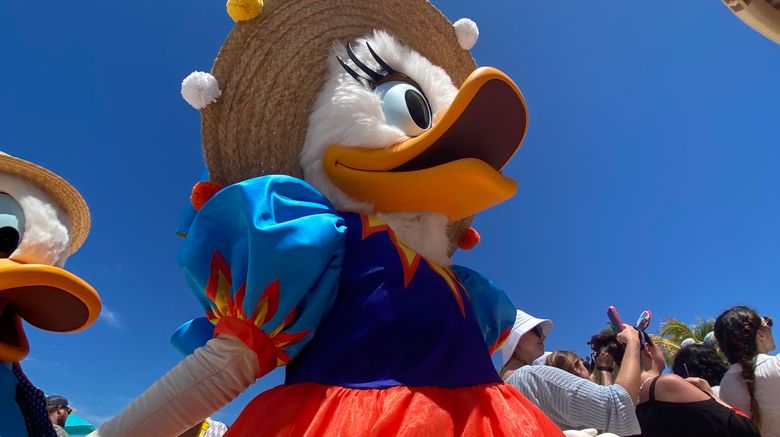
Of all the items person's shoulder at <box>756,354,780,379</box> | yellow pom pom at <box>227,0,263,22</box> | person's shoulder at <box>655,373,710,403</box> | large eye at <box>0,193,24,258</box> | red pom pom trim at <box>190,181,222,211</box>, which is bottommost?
person's shoulder at <box>655,373,710,403</box>

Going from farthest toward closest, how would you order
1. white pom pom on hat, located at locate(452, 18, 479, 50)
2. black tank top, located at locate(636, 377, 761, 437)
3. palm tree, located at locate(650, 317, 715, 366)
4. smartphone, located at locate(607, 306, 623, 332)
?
palm tree, located at locate(650, 317, 715, 366) < smartphone, located at locate(607, 306, 623, 332) < black tank top, located at locate(636, 377, 761, 437) < white pom pom on hat, located at locate(452, 18, 479, 50)

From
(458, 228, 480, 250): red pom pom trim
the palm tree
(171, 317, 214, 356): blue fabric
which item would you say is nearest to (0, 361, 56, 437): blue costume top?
(171, 317, 214, 356): blue fabric

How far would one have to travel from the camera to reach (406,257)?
1137mm

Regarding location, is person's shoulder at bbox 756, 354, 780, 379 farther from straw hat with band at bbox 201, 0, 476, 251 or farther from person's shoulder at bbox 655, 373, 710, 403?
straw hat with band at bbox 201, 0, 476, 251

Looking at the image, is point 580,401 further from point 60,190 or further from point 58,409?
point 58,409

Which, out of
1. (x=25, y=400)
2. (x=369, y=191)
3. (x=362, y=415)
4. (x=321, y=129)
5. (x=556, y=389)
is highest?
(x=321, y=129)

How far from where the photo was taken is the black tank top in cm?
182

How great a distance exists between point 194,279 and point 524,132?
0.80m

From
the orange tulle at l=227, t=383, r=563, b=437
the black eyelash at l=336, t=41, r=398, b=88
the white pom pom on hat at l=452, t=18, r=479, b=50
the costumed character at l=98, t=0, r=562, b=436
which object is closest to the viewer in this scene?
the orange tulle at l=227, t=383, r=563, b=437

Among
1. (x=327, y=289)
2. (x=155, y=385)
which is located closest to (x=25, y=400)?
(x=155, y=385)

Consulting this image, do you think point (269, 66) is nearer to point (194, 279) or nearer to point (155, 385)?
point (194, 279)

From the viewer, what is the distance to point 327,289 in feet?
3.50

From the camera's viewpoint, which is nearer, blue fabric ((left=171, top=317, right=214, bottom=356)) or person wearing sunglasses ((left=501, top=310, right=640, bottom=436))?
blue fabric ((left=171, top=317, right=214, bottom=356))

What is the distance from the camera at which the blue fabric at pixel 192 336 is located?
1.30 m
